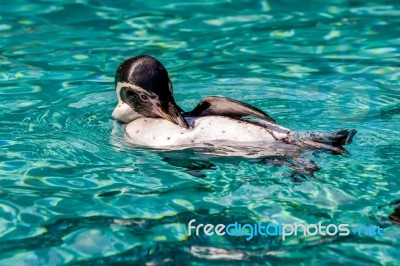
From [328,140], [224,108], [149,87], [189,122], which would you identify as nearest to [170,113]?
[189,122]

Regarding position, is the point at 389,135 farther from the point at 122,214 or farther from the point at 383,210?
the point at 122,214

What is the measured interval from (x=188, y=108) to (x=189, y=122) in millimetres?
1198

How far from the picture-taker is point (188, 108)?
7.34 m

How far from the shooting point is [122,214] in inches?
200

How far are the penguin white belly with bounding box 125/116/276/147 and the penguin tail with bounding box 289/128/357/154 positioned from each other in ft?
0.65

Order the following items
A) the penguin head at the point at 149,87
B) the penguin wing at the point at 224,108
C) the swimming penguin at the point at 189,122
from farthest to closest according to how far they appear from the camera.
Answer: the penguin head at the point at 149,87 < the penguin wing at the point at 224,108 < the swimming penguin at the point at 189,122

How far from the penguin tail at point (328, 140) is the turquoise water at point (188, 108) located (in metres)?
0.06

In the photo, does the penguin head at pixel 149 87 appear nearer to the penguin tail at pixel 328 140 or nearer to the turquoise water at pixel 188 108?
the turquoise water at pixel 188 108

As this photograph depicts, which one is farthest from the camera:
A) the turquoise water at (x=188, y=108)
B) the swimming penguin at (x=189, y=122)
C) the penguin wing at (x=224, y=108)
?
the penguin wing at (x=224, y=108)

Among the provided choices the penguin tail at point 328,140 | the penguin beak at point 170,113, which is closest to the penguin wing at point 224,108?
the penguin beak at point 170,113

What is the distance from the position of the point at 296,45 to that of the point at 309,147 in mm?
3548

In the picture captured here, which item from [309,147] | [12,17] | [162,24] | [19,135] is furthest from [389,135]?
[12,17]

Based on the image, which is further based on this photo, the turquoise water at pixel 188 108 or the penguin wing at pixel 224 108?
the penguin wing at pixel 224 108

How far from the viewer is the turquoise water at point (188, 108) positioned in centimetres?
472
